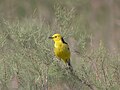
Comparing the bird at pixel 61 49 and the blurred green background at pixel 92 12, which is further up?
the blurred green background at pixel 92 12

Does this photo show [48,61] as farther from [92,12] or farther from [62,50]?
[92,12]

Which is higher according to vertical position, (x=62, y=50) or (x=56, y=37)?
(x=56, y=37)

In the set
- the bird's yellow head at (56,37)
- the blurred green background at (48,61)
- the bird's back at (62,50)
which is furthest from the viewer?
the bird's back at (62,50)

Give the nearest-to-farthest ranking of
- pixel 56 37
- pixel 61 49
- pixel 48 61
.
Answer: pixel 48 61
pixel 56 37
pixel 61 49

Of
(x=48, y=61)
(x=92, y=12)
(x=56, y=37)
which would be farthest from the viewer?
(x=92, y=12)

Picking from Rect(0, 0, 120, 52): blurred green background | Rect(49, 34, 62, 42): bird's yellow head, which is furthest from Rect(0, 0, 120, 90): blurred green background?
Rect(0, 0, 120, 52): blurred green background

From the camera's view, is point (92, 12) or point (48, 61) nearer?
point (48, 61)

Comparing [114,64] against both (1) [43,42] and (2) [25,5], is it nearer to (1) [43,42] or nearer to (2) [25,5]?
(1) [43,42]

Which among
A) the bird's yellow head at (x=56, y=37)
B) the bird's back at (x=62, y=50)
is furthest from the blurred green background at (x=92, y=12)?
the bird's yellow head at (x=56, y=37)

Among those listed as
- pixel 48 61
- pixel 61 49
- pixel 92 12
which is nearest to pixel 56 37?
pixel 61 49

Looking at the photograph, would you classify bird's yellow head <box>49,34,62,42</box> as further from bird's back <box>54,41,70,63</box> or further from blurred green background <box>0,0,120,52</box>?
blurred green background <box>0,0,120,52</box>

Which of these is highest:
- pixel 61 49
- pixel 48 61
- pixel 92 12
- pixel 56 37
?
pixel 92 12

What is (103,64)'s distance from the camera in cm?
782

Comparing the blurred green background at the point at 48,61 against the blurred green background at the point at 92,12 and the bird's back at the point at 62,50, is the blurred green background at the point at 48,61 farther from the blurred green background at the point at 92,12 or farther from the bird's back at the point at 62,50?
the blurred green background at the point at 92,12
